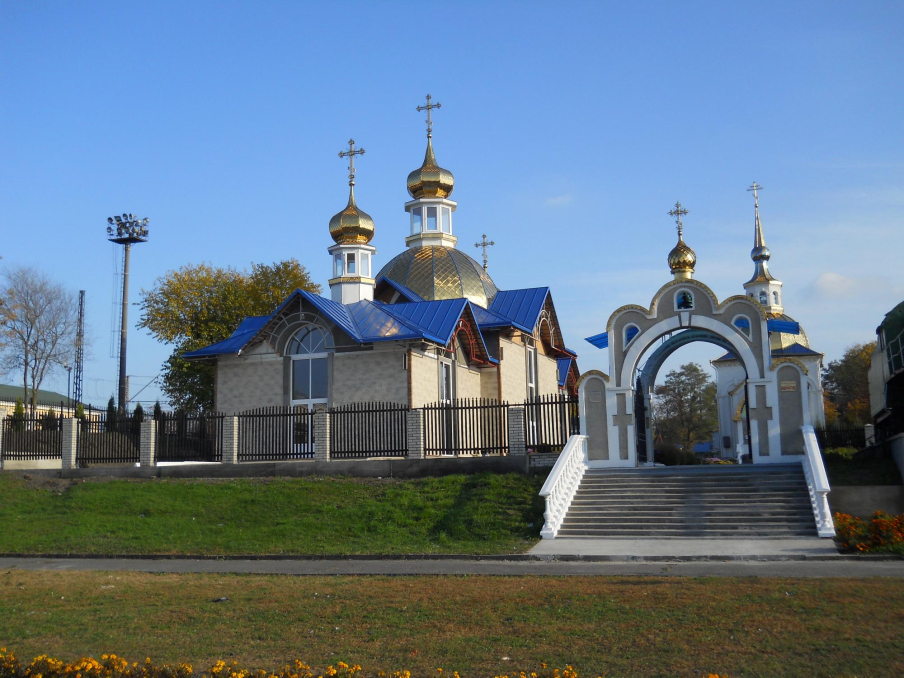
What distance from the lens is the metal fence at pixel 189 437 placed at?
2145 centimetres

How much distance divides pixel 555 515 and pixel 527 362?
1591 cm

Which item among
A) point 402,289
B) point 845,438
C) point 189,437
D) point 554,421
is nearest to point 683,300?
point 554,421

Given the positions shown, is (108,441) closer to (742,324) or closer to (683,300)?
(683,300)

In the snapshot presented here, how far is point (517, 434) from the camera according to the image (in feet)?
60.6

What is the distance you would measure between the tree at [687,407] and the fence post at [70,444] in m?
55.6

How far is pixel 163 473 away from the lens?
20.2 meters

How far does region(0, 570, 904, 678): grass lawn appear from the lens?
655 cm

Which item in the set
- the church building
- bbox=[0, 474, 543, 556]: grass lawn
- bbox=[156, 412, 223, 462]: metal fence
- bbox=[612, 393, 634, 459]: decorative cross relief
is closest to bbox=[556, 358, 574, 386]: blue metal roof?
the church building

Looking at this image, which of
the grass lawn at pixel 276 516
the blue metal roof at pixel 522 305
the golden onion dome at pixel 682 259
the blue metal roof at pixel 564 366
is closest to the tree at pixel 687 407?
the blue metal roof at pixel 564 366

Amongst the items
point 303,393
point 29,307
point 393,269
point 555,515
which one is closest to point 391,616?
point 555,515

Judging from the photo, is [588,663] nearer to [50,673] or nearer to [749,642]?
[749,642]

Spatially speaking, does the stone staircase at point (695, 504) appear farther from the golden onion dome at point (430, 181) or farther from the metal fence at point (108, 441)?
the golden onion dome at point (430, 181)

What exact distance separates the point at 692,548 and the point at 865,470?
23.5 ft

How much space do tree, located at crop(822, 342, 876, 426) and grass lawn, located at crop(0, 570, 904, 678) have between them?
5199 centimetres
